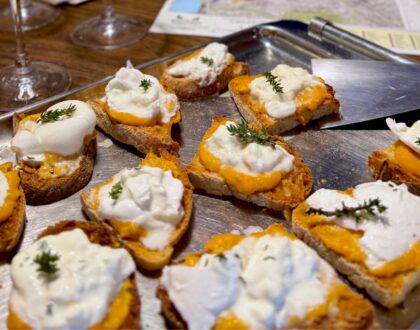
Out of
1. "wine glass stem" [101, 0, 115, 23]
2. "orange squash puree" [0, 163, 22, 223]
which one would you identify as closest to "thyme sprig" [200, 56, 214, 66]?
"orange squash puree" [0, 163, 22, 223]

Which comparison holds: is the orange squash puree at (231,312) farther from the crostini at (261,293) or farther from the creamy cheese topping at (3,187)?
the creamy cheese topping at (3,187)

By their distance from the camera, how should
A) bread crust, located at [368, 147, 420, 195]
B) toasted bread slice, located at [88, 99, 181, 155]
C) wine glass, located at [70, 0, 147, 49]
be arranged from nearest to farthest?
bread crust, located at [368, 147, 420, 195], toasted bread slice, located at [88, 99, 181, 155], wine glass, located at [70, 0, 147, 49]

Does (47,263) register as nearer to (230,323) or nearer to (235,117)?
(230,323)

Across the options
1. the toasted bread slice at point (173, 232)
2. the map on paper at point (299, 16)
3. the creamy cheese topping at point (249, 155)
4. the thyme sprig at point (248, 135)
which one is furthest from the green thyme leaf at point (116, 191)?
the map on paper at point (299, 16)

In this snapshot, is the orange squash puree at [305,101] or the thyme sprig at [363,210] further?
the orange squash puree at [305,101]

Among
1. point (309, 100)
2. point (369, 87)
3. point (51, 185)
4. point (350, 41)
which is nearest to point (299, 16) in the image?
point (350, 41)

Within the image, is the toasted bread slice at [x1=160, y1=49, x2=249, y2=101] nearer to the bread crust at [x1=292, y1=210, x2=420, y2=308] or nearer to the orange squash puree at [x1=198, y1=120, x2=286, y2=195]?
the orange squash puree at [x1=198, y1=120, x2=286, y2=195]
